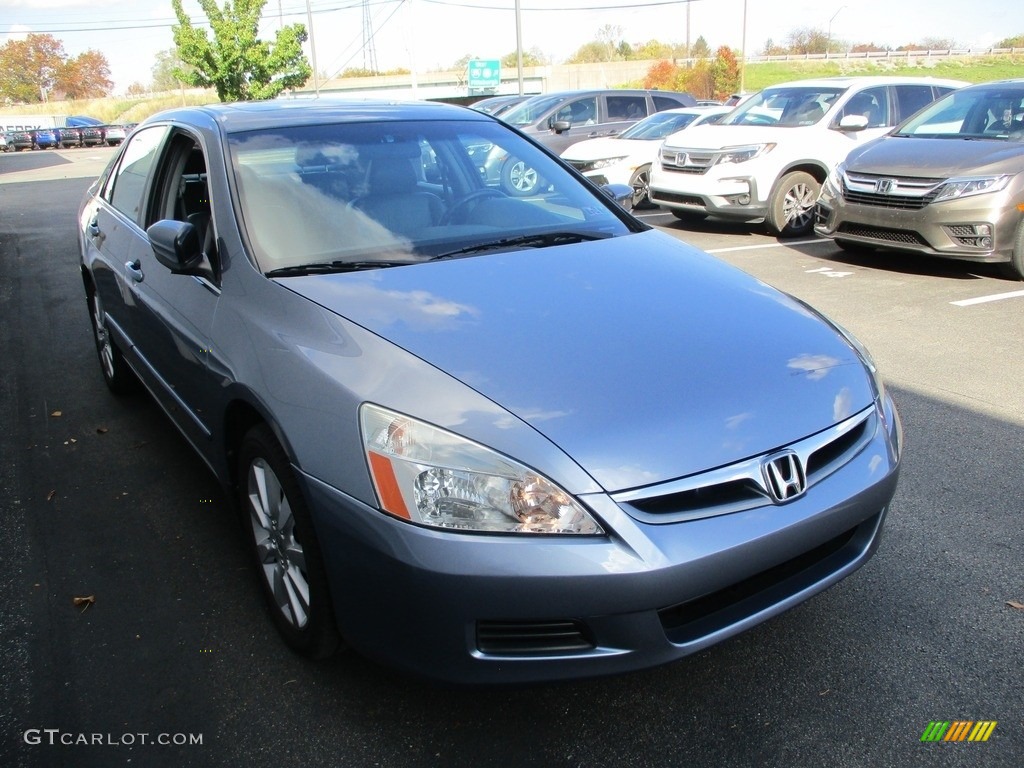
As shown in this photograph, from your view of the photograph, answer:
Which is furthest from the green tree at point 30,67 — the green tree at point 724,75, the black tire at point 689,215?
the black tire at point 689,215

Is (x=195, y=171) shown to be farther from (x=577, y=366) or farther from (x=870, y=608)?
(x=870, y=608)

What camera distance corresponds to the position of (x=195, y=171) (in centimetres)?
352

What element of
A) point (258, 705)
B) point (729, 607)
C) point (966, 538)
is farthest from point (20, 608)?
point (966, 538)

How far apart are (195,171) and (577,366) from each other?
2.08m

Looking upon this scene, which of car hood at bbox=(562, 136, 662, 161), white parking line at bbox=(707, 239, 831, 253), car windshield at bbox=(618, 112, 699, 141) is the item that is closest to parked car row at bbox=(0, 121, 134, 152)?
car windshield at bbox=(618, 112, 699, 141)

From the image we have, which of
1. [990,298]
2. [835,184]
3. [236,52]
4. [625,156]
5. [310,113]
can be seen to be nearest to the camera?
[310,113]

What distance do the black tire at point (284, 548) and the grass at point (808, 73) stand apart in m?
43.7

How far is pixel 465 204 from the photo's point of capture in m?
3.42

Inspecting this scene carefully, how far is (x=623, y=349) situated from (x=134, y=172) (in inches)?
122

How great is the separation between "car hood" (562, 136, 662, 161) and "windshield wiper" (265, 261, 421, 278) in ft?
30.0

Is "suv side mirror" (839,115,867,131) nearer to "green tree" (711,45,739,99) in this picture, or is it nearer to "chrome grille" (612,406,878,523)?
"chrome grille" (612,406,878,523)

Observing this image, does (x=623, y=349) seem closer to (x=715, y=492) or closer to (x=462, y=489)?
(x=715, y=492)

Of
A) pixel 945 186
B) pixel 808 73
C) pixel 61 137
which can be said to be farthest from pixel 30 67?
pixel 945 186
